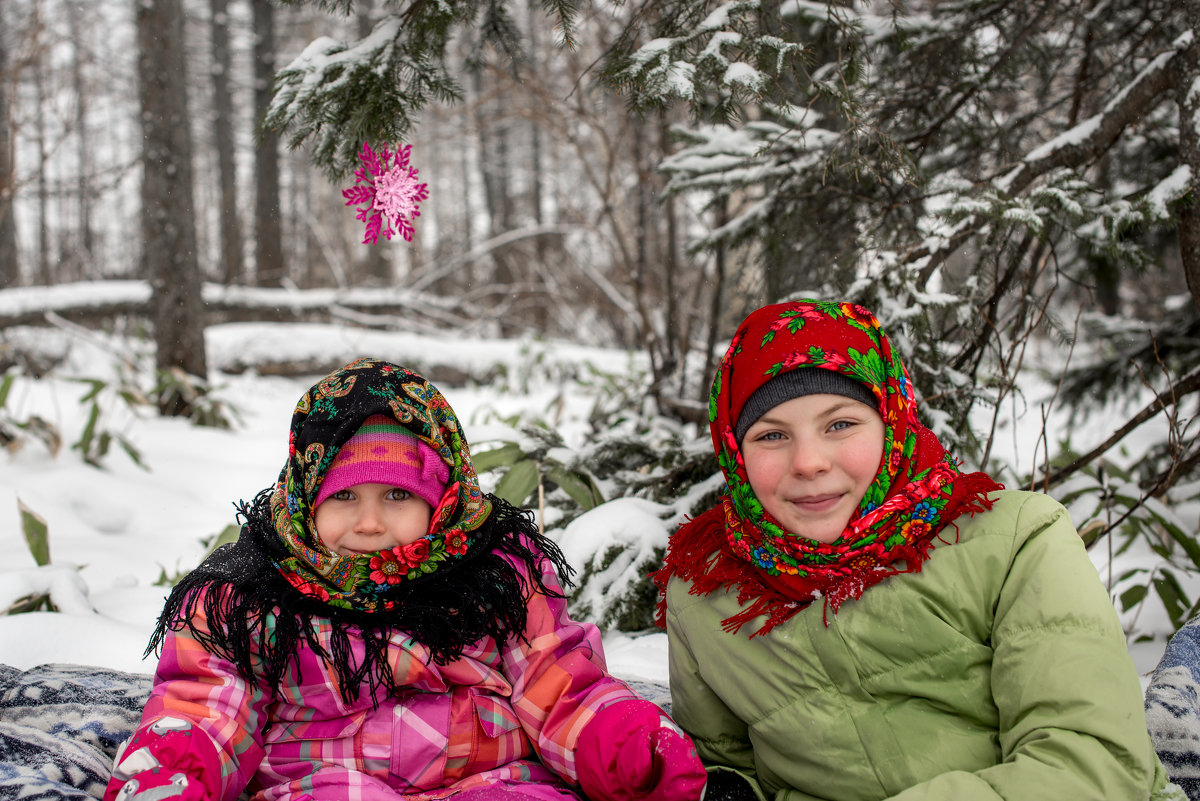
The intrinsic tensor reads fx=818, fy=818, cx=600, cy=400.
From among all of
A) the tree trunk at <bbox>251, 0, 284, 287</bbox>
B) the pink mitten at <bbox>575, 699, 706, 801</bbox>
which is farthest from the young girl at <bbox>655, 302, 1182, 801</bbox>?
the tree trunk at <bbox>251, 0, 284, 287</bbox>

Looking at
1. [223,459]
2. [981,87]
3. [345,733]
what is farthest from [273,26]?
[345,733]

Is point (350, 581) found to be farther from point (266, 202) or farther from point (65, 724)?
point (266, 202)

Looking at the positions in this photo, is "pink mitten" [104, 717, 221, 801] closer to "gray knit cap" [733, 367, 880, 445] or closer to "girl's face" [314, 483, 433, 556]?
"girl's face" [314, 483, 433, 556]

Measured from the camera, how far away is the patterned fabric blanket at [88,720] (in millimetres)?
1485

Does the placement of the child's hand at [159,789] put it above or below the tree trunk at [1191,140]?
below

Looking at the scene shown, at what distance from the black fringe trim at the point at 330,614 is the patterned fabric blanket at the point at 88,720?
237 millimetres

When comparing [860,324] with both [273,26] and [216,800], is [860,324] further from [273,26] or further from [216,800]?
[273,26]

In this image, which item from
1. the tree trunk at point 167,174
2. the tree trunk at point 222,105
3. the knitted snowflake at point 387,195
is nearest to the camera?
the knitted snowflake at point 387,195

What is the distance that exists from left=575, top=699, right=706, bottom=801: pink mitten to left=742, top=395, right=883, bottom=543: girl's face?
459 millimetres

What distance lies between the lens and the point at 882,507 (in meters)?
1.46

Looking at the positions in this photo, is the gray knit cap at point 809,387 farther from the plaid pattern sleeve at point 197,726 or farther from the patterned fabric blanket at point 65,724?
the plaid pattern sleeve at point 197,726

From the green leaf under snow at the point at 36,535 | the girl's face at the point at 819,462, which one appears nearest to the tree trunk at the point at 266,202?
the green leaf under snow at the point at 36,535

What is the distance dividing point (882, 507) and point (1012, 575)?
0.24 metres

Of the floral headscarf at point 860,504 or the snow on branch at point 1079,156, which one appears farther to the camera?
the snow on branch at point 1079,156
